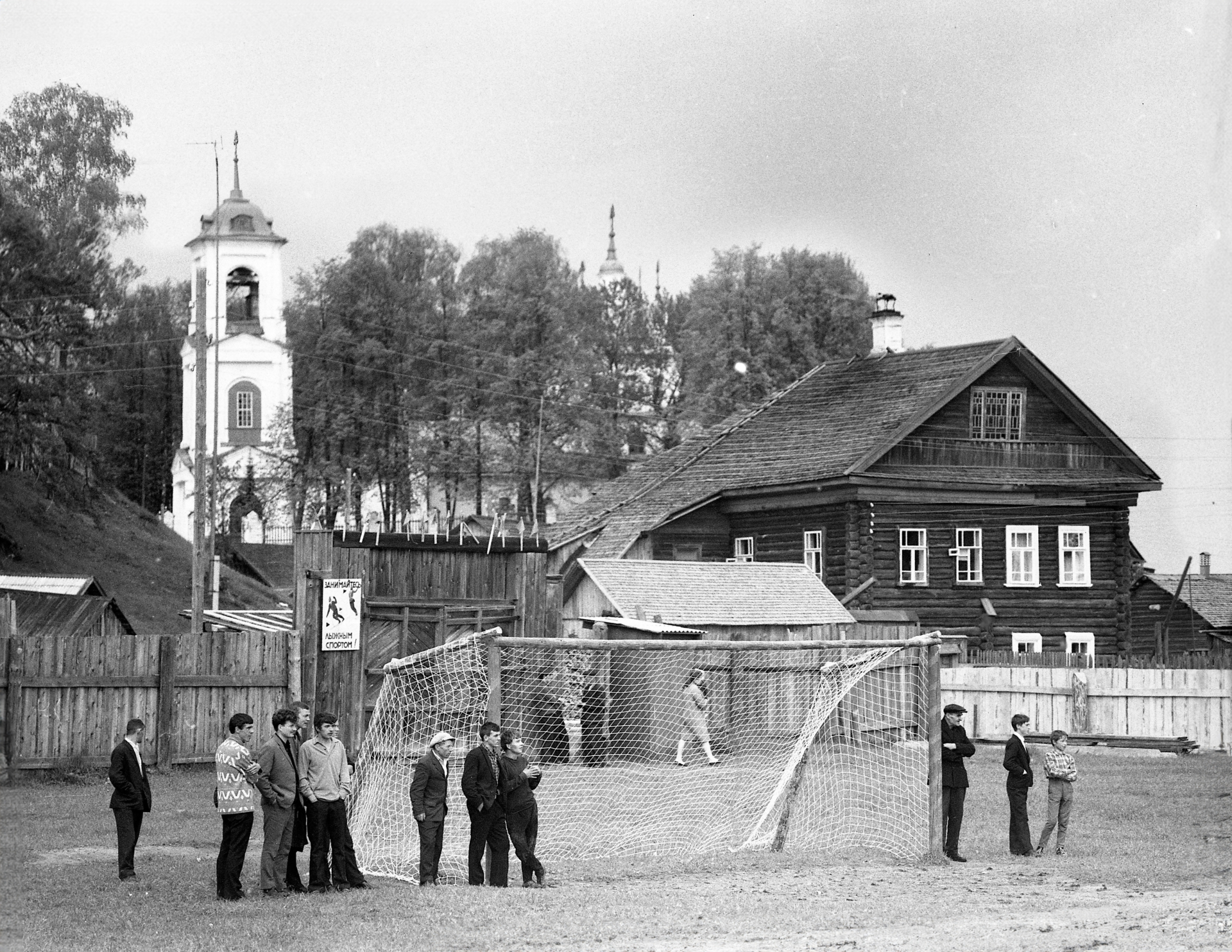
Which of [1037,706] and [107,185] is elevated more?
[107,185]

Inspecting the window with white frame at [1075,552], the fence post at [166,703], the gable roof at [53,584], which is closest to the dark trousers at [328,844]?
the fence post at [166,703]

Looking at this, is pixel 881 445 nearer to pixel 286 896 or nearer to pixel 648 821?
pixel 648 821

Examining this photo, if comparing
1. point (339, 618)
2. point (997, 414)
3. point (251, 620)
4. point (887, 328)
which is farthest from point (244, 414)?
point (339, 618)

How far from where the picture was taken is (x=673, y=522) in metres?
44.1

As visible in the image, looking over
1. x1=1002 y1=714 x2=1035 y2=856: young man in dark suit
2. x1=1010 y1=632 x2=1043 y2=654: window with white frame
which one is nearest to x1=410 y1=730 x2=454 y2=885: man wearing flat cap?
x1=1002 y1=714 x2=1035 y2=856: young man in dark suit

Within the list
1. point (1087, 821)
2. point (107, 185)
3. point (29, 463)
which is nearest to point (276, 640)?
point (1087, 821)

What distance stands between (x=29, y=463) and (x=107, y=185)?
1096 centimetres

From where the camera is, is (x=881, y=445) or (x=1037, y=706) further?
(x=881, y=445)

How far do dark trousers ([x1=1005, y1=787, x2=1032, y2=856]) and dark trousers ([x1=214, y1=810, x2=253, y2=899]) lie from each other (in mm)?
7829

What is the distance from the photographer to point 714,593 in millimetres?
31828

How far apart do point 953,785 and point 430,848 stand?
5452mm

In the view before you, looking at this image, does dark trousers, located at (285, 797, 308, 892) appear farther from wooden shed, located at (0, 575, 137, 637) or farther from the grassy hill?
the grassy hill

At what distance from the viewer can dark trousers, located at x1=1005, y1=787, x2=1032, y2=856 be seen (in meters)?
17.2

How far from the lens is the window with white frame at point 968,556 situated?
43.2 m
